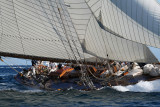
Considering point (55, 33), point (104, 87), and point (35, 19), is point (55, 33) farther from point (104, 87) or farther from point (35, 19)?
point (104, 87)

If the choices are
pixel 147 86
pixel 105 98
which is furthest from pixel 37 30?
pixel 147 86

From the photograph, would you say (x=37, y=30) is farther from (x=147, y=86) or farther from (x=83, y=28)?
(x=147, y=86)

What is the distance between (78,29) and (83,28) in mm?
338

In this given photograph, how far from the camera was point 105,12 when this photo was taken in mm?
13883

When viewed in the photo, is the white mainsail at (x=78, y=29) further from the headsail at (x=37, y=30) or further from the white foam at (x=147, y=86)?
the white foam at (x=147, y=86)

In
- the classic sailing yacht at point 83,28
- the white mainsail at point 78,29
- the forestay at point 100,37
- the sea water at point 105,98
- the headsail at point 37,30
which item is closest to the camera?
the sea water at point 105,98

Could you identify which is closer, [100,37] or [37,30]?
[100,37]

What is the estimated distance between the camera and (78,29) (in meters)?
14.4

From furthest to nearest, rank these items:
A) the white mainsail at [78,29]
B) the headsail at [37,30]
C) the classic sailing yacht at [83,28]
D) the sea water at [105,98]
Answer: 1. the headsail at [37,30]
2. the white mainsail at [78,29]
3. the classic sailing yacht at [83,28]
4. the sea water at [105,98]

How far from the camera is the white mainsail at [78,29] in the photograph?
43.5ft

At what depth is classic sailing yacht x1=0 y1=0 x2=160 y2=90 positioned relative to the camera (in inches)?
508

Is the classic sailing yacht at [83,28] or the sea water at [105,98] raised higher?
the classic sailing yacht at [83,28]

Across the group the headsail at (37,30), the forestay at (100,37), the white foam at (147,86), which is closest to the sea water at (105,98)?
the white foam at (147,86)

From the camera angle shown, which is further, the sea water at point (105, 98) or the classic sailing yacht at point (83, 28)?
the classic sailing yacht at point (83, 28)
